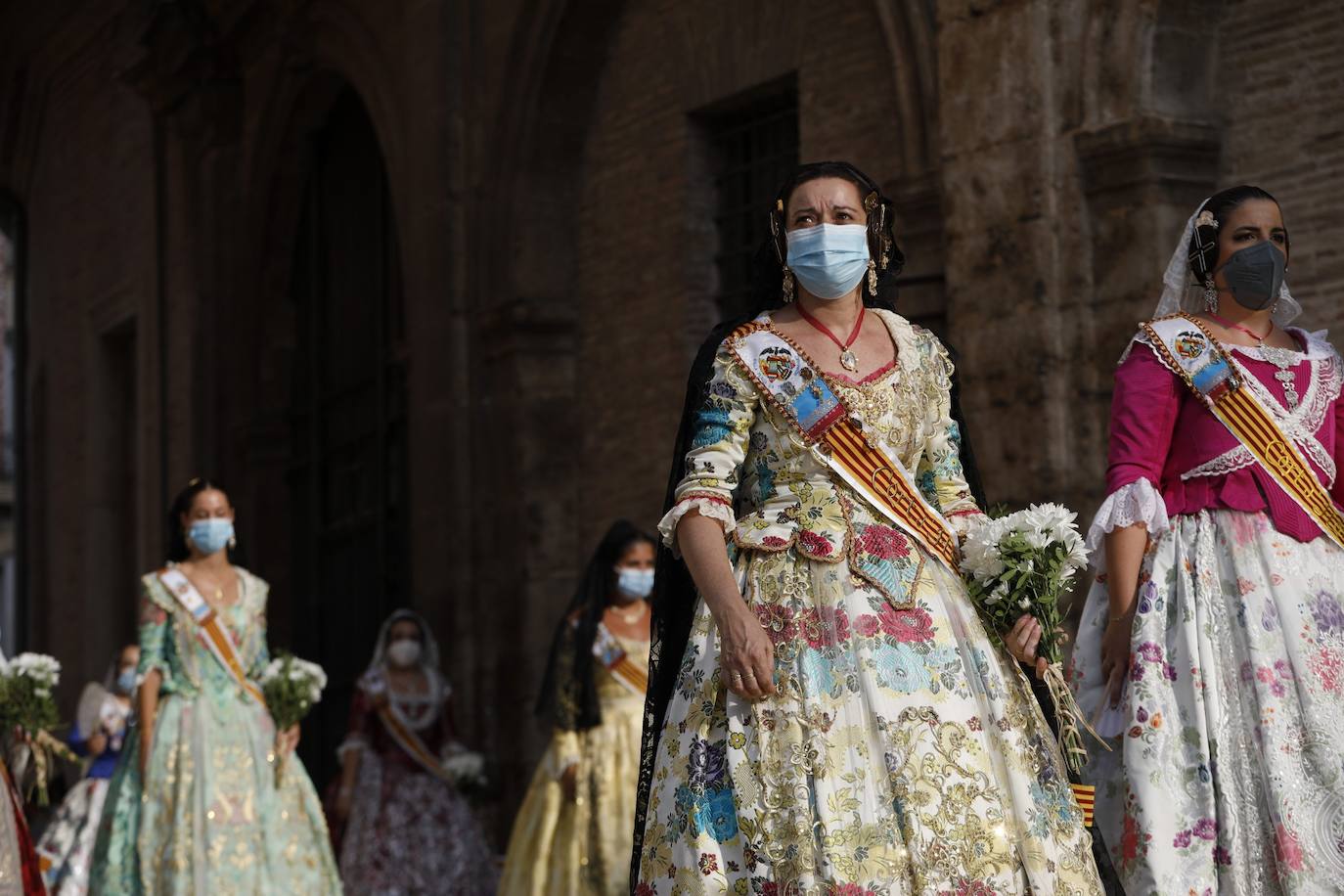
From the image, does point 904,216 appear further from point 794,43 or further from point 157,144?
point 157,144

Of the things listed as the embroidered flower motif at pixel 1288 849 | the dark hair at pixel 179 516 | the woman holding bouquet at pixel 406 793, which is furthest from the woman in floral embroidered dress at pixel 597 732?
the embroidered flower motif at pixel 1288 849

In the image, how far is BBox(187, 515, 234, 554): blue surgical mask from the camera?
382 inches

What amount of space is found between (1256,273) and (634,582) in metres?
4.28

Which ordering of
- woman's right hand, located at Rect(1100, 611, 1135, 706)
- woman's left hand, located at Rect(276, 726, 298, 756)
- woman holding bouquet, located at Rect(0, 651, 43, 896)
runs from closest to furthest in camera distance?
woman's right hand, located at Rect(1100, 611, 1135, 706) < woman holding bouquet, located at Rect(0, 651, 43, 896) < woman's left hand, located at Rect(276, 726, 298, 756)

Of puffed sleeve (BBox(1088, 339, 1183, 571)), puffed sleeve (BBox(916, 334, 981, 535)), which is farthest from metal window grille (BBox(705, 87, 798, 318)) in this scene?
puffed sleeve (BBox(916, 334, 981, 535))

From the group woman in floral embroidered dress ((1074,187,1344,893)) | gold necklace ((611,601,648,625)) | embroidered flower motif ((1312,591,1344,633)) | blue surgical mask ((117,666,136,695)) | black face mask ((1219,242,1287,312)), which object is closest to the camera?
woman in floral embroidered dress ((1074,187,1344,893))

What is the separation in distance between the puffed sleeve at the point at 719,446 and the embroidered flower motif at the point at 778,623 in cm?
22

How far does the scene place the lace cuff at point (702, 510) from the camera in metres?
5.14

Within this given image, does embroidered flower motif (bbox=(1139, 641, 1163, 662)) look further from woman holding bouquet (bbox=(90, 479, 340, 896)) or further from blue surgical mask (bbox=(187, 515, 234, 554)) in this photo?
blue surgical mask (bbox=(187, 515, 234, 554))

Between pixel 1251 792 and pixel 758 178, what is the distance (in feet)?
24.4

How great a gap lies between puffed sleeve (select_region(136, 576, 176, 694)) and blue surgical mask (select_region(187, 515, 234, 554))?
0.25m

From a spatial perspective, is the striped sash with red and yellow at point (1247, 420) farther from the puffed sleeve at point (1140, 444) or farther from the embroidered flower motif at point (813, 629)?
the embroidered flower motif at point (813, 629)

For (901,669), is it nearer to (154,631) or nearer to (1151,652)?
(1151,652)

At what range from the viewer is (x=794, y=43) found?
39.7ft
